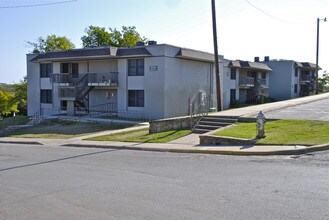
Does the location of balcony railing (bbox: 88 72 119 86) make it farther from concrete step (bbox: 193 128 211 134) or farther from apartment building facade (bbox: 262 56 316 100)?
apartment building facade (bbox: 262 56 316 100)

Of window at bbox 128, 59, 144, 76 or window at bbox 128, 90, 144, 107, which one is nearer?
window at bbox 128, 59, 144, 76

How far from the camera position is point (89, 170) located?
36.9 feet

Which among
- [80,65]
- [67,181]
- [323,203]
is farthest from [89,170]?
[80,65]

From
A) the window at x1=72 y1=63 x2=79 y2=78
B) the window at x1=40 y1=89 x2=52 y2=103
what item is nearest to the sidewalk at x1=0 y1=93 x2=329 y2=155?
the window at x1=72 y1=63 x2=79 y2=78

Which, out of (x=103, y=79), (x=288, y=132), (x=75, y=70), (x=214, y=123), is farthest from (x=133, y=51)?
(x=288, y=132)

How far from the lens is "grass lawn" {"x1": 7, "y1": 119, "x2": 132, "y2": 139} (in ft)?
80.7

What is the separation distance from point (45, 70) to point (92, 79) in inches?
292

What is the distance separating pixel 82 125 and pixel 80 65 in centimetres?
933

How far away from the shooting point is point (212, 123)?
21.3 meters

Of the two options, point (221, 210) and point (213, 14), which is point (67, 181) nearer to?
point (221, 210)

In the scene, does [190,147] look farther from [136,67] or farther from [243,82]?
[243,82]

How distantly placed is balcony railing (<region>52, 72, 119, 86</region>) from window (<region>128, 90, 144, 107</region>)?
1646mm

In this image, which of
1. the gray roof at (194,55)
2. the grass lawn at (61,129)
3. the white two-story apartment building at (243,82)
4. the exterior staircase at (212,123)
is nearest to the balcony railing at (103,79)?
the grass lawn at (61,129)

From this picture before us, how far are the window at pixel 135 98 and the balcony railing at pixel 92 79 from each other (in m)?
1.65
